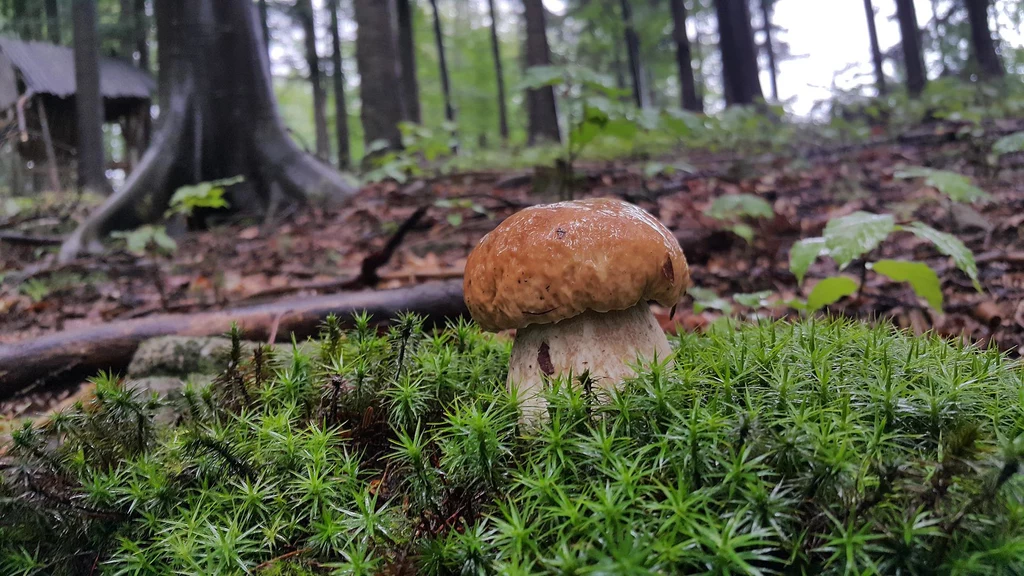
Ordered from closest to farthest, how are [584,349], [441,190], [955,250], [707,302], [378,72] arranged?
[584,349] → [955,250] → [707,302] → [441,190] → [378,72]

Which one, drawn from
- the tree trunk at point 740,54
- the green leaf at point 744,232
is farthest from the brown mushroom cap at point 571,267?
the tree trunk at point 740,54

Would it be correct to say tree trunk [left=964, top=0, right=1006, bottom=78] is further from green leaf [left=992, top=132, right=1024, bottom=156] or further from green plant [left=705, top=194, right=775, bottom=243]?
green plant [left=705, top=194, right=775, bottom=243]

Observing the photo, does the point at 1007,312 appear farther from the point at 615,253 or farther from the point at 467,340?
the point at 467,340

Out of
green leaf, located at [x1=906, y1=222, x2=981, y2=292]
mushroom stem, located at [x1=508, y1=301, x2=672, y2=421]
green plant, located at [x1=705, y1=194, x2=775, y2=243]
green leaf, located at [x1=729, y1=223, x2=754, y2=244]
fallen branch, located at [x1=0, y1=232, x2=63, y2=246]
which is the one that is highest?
fallen branch, located at [x1=0, y1=232, x2=63, y2=246]

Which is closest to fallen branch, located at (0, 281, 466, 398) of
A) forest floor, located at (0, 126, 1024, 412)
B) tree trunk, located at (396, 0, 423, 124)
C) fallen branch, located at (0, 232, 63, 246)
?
forest floor, located at (0, 126, 1024, 412)

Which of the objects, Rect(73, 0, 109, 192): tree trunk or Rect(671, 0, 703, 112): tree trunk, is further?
Rect(671, 0, 703, 112): tree trunk

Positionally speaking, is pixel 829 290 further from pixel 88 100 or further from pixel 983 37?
pixel 983 37

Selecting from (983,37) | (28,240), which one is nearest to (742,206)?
(28,240)
